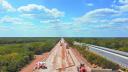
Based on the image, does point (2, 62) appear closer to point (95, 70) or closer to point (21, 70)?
point (21, 70)

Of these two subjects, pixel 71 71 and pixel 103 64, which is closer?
pixel 71 71

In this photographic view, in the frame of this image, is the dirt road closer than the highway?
Yes

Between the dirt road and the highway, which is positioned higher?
the highway

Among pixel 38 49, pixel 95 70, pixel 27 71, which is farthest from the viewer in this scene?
pixel 38 49

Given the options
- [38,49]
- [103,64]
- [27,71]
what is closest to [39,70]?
[27,71]

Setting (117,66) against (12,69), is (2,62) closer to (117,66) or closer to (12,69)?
(12,69)

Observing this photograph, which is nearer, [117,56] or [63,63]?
[117,56]

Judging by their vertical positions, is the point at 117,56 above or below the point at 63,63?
above

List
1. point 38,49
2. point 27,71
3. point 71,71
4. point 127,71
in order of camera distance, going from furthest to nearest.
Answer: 1. point 38,49
2. point 27,71
3. point 71,71
4. point 127,71

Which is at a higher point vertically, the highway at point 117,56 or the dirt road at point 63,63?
the highway at point 117,56

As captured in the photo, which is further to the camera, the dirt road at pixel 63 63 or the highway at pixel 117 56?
the highway at pixel 117 56
